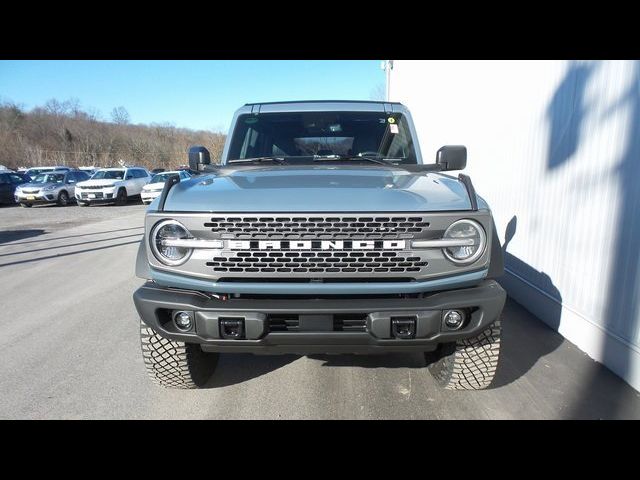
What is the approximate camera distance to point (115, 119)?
72125 millimetres

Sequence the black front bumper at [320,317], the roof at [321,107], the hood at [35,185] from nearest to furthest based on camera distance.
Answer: the black front bumper at [320,317], the roof at [321,107], the hood at [35,185]

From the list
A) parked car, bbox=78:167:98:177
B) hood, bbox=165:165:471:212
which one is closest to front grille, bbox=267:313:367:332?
hood, bbox=165:165:471:212

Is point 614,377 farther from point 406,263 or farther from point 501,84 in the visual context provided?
point 501,84

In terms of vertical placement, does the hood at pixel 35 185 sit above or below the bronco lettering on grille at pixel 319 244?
below

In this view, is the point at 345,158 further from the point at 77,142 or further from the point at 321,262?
the point at 77,142

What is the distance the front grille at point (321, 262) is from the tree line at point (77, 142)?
46843 millimetres

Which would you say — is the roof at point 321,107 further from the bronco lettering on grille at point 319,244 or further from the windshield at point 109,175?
the windshield at point 109,175

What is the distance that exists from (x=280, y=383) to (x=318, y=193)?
1580 mm

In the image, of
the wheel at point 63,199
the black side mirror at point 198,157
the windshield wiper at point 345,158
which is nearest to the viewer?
the windshield wiper at point 345,158

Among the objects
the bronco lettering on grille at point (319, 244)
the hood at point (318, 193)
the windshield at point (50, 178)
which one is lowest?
the windshield at point (50, 178)

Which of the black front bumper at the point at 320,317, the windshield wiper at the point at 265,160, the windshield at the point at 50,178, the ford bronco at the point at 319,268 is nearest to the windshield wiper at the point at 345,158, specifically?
the windshield wiper at the point at 265,160

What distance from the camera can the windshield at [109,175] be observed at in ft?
65.5

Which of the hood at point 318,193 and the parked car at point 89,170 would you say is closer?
the hood at point 318,193

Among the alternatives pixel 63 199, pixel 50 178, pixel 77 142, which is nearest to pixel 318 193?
pixel 63 199
